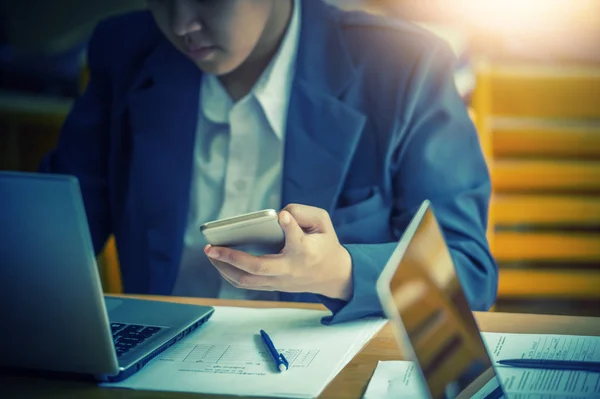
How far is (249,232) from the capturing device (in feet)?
2.52

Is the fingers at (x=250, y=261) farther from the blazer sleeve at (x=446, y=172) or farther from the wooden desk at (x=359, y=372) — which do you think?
the blazer sleeve at (x=446, y=172)

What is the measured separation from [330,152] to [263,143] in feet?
0.41

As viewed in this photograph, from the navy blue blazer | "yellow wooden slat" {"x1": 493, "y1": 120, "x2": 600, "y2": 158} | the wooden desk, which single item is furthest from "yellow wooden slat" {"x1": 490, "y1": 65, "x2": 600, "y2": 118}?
the wooden desk

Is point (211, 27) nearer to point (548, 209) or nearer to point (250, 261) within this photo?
point (250, 261)

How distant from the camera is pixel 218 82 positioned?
1.32 m

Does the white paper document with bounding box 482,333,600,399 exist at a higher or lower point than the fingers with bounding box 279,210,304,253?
lower

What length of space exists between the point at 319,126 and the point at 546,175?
27.2 inches

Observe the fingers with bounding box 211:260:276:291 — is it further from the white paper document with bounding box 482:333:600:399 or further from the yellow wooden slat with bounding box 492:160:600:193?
the yellow wooden slat with bounding box 492:160:600:193

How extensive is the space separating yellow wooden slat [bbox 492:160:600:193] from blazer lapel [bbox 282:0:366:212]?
0.60 metres

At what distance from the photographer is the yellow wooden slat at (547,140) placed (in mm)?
1626

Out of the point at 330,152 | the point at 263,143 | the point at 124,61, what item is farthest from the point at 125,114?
the point at 330,152

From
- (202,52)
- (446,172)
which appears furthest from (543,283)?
(202,52)

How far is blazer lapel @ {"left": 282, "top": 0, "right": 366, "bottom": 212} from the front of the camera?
121cm

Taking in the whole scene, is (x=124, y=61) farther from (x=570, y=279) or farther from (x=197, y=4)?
(x=570, y=279)
